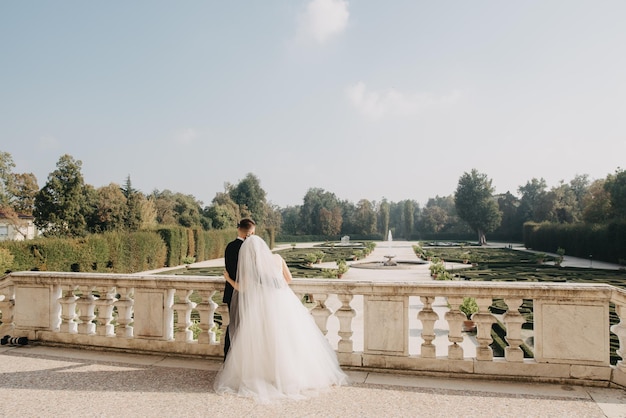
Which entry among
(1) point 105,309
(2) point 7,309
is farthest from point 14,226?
(1) point 105,309

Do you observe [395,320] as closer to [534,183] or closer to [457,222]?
[457,222]

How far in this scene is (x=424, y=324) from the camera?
13.6 ft

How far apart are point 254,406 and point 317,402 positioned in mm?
523

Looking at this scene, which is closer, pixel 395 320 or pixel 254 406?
pixel 254 406

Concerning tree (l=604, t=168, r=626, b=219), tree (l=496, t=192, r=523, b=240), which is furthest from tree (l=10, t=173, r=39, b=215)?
tree (l=496, t=192, r=523, b=240)

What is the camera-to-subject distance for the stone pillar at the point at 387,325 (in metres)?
4.13

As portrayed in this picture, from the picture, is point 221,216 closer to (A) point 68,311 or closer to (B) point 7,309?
(B) point 7,309

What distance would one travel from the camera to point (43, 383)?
4043 mm

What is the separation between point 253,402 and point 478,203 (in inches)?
2336

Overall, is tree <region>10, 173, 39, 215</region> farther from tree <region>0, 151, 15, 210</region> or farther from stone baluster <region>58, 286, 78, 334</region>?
stone baluster <region>58, 286, 78, 334</region>

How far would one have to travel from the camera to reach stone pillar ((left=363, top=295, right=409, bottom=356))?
13.6 ft

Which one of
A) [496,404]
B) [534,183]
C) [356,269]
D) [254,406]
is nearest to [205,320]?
[254,406]

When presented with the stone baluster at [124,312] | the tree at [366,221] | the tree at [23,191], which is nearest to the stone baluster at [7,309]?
the stone baluster at [124,312]

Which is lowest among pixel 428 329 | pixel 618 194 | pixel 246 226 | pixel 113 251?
pixel 113 251
